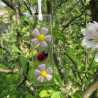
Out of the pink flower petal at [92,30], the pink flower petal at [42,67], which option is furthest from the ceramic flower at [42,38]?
the pink flower petal at [92,30]

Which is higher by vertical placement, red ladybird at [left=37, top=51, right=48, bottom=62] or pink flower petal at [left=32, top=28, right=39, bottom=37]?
pink flower petal at [left=32, top=28, right=39, bottom=37]

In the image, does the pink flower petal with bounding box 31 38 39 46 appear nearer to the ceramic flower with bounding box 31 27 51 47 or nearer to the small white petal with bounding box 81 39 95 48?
the ceramic flower with bounding box 31 27 51 47

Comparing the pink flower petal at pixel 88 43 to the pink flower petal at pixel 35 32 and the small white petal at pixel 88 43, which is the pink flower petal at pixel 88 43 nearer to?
the small white petal at pixel 88 43

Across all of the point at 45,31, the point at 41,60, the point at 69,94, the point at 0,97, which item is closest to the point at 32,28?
the point at 45,31

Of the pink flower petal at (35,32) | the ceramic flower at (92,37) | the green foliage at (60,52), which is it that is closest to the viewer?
the ceramic flower at (92,37)

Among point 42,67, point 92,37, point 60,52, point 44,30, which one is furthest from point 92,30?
point 60,52

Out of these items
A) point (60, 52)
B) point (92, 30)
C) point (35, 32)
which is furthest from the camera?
point (60, 52)

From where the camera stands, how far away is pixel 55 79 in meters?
0.89

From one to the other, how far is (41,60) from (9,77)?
3626mm

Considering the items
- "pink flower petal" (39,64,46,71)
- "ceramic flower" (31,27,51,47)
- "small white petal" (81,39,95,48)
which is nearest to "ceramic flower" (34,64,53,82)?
"pink flower petal" (39,64,46,71)

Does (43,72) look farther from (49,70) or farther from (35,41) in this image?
(35,41)

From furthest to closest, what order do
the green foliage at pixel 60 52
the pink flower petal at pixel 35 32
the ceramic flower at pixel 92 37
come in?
the green foliage at pixel 60 52 → the pink flower petal at pixel 35 32 → the ceramic flower at pixel 92 37

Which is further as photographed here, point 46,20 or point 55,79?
point 55,79

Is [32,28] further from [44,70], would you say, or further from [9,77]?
[9,77]
